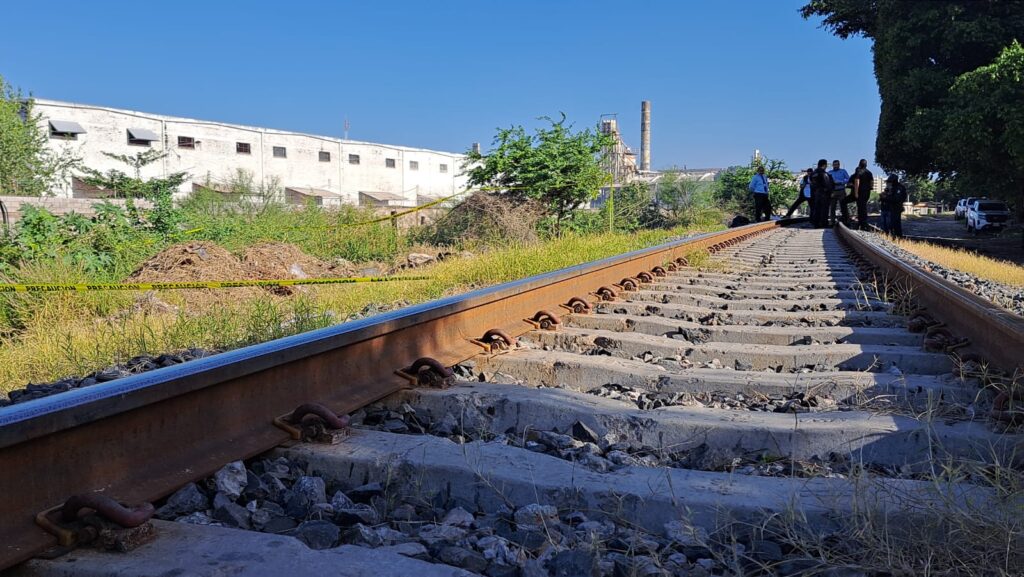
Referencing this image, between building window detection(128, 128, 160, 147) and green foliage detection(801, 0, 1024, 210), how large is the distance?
41.8m

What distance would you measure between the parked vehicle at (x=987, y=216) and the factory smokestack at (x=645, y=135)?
179 ft

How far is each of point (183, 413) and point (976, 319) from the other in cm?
317

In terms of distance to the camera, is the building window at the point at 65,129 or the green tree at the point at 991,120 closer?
the green tree at the point at 991,120

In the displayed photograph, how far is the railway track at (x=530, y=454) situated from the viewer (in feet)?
4.97

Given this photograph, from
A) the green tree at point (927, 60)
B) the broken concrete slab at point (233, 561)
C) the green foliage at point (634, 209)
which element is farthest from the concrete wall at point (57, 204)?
the green tree at point (927, 60)

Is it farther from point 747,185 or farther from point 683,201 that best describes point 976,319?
point 747,185

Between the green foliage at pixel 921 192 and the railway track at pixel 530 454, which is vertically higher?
the green foliage at pixel 921 192

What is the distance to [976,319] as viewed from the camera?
3283 mm

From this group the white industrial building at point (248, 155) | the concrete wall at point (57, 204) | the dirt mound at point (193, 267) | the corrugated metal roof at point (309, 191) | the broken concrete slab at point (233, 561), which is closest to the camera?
the broken concrete slab at point (233, 561)

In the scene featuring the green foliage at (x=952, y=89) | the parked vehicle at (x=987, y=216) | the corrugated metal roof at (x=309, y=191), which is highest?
the green foliage at (x=952, y=89)

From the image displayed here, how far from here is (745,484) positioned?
1836 mm

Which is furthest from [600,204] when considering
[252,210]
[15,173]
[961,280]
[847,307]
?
[15,173]

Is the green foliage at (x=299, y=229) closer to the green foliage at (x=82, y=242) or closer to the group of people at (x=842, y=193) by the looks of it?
the green foliage at (x=82, y=242)

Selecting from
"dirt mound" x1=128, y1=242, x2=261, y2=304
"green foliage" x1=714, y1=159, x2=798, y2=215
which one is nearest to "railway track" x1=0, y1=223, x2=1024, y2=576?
"dirt mound" x1=128, y1=242, x2=261, y2=304
